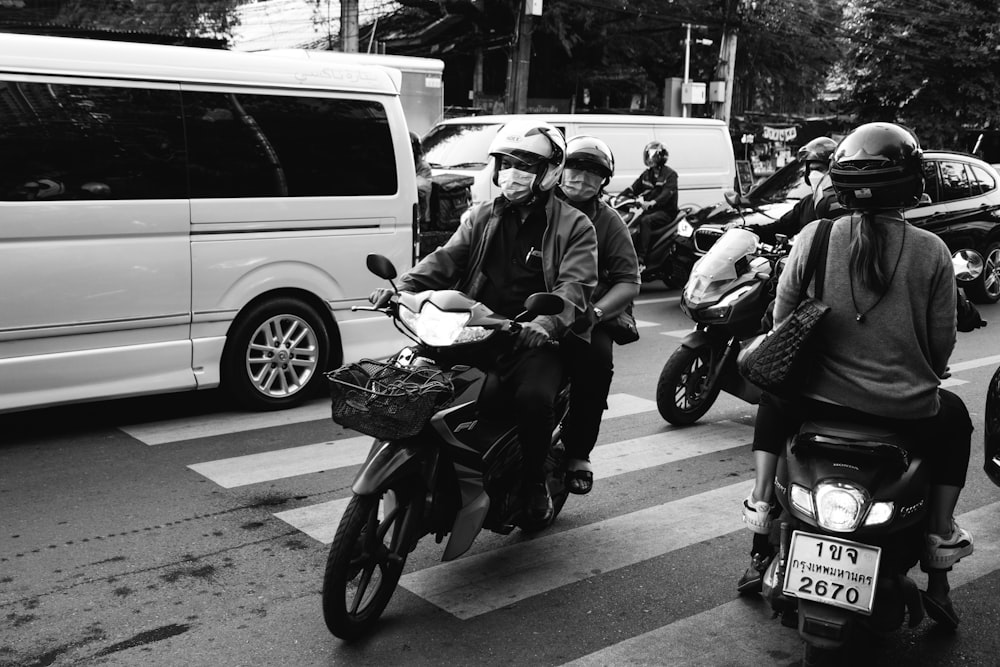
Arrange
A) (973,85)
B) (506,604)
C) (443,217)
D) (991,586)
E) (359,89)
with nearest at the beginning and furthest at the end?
(506,604) → (991,586) → (359,89) → (443,217) → (973,85)

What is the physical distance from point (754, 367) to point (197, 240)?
4025 mm

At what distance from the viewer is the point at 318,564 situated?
4.31m

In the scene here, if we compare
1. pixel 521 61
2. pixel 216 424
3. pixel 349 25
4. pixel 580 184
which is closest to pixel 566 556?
pixel 580 184

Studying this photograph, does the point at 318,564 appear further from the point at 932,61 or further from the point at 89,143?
the point at 932,61

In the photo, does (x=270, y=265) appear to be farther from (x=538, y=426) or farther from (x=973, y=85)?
(x=973, y=85)

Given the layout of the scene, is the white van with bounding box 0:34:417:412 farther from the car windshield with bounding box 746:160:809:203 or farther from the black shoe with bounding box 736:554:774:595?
the car windshield with bounding box 746:160:809:203

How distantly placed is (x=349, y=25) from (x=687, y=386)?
14.8 m

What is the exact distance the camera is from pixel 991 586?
168 inches

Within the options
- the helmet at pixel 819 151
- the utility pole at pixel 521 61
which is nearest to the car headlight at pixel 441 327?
the helmet at pixel 819 151

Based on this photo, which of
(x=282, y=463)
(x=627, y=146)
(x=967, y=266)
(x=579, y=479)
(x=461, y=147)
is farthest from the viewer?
(x=627, y=146)

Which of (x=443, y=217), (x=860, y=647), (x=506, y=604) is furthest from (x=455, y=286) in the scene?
(x=443, y=217)

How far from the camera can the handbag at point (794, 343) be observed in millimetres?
3318

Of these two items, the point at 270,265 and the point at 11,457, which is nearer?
the point at 11,457

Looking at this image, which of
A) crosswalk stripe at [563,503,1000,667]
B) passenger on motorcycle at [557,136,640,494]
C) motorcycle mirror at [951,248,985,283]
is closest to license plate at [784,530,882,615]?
crosswalk stripe at [563,503,1000,667]
